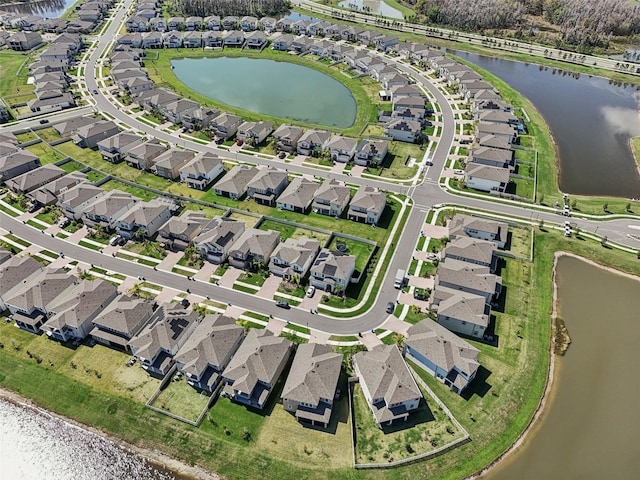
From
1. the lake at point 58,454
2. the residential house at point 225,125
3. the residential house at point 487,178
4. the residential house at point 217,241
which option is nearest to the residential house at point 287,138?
the residential house at point 225,125

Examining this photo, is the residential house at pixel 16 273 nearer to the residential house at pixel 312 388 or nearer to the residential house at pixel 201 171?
the residential house at pixel 201 171

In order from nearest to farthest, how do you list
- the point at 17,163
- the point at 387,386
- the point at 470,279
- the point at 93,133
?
the point at 387,386
the point at 470,279
the point at 17,163
the point at 93,133

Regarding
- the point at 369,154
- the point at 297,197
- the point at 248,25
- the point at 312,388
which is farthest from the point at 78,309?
the point at 248,25

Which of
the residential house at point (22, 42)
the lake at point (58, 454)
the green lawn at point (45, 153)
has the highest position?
the residential house at point (22, 42)

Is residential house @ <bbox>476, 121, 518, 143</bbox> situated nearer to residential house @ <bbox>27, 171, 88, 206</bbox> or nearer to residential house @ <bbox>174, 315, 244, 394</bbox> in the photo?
residential house @ <bbox>174, 315, 244, 394</bbox>

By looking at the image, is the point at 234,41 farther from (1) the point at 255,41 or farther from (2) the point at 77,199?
(2) the point at 77,199

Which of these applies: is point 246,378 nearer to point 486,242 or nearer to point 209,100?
point 486,242
